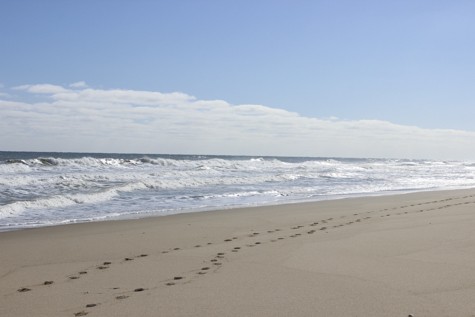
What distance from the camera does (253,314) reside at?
4.08 m

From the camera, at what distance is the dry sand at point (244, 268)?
4316 mm

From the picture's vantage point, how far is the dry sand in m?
4.32

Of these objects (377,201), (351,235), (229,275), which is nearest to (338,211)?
(377,201)

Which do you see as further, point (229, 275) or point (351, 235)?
point (351, 235)

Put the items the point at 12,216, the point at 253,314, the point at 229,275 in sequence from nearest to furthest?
1. the point at 253,314
2. the point at 229,275
3. the point at 12,216

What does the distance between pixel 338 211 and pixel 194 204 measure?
14.7 feet

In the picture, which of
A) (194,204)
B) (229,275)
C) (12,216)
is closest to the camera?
(229,275)

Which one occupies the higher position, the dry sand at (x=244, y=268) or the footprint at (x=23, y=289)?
the dry sand at (x=244, y=268)

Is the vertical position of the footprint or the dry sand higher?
the dry sand

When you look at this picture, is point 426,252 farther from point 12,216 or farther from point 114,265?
point 12,216

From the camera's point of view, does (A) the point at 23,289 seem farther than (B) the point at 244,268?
No

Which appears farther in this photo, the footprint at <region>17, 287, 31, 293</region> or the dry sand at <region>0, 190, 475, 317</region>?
the footprint at <region>17, 287, 31, 293</region>

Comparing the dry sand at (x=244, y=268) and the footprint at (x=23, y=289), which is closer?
the dry sand at (x=244, y=268)

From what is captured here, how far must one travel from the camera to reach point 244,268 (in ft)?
18.9
